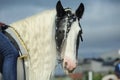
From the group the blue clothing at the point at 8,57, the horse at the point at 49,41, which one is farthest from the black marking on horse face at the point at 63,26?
the blue clothing at the point at 8,57

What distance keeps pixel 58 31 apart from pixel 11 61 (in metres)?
0.81

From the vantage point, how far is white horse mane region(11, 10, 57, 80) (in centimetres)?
712

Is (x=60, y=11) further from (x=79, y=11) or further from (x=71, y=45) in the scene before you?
(x=71, y=45)

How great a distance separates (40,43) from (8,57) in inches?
21.3

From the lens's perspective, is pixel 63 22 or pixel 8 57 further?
pixel 63 22

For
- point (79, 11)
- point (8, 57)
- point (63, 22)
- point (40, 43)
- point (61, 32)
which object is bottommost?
point (8, 57)

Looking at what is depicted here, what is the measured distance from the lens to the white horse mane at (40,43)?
7125 mm

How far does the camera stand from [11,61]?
22.6 ft

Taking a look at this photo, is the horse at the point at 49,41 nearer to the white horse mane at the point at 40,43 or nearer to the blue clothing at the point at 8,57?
the white horse mane at the point at 40,43

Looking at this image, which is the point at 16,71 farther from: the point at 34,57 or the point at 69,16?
the point at 69,16

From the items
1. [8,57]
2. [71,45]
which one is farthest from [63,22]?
[8,57]

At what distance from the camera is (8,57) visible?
22.6ft

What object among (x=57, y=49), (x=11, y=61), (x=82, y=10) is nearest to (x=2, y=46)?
(x=11, y=61)

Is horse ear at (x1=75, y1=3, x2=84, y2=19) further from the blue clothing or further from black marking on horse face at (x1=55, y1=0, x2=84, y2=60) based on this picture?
the blue clothing
